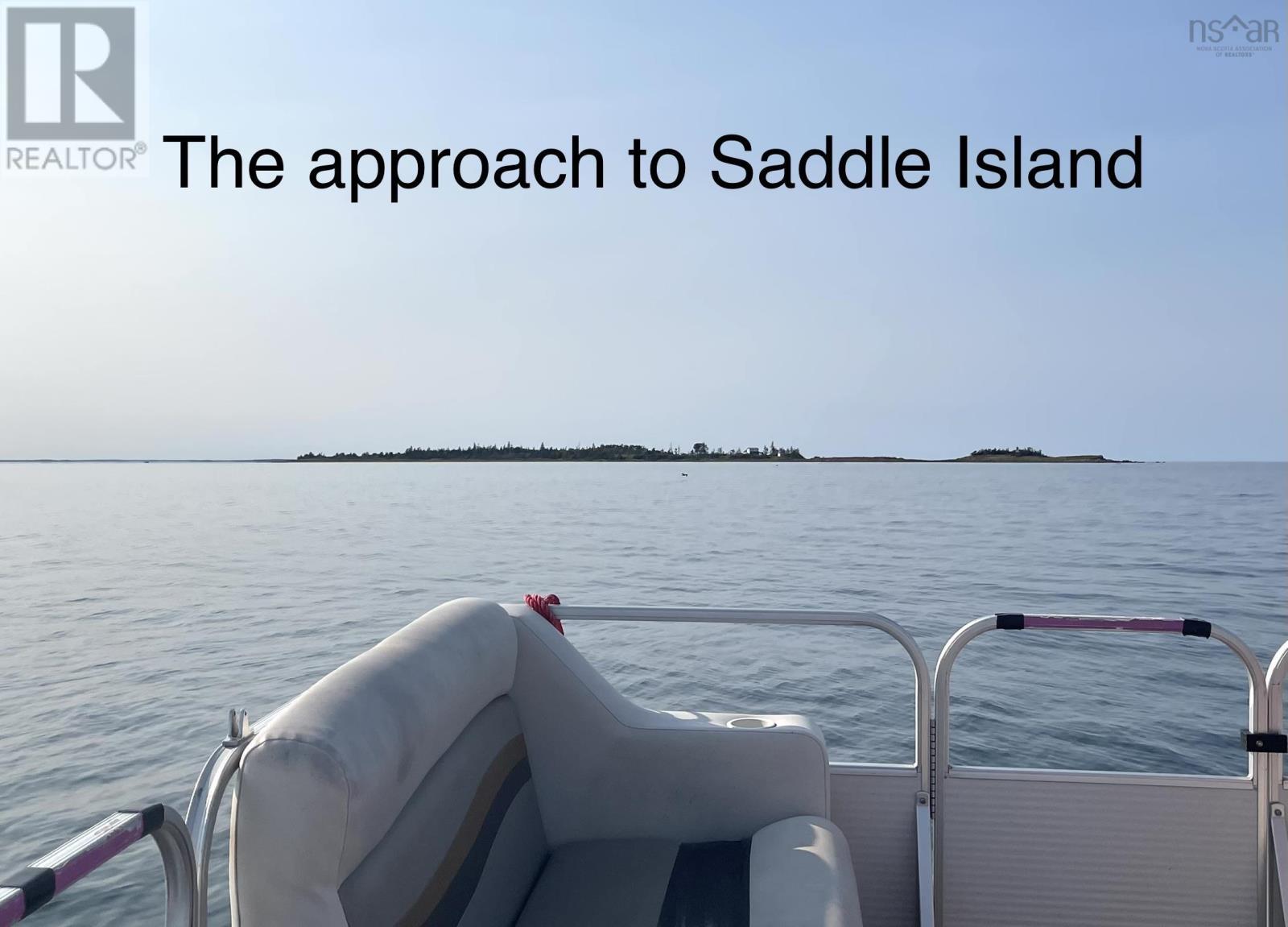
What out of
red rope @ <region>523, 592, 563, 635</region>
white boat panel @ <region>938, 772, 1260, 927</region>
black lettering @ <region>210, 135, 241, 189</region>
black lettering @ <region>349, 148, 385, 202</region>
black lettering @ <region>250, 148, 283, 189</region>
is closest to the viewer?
white boat panel @ <region>938, 772, 1260, 927</region>

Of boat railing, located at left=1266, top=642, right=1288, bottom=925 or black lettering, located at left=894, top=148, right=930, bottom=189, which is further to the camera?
black lettering, located at left=894, top=148, right=930, bottom=189

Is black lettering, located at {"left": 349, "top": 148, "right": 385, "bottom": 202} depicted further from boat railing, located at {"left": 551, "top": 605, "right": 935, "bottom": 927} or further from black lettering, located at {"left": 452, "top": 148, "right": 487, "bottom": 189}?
boat railing, located at {"left": 551, "top": 605, "right": 935, "bottom": 927}

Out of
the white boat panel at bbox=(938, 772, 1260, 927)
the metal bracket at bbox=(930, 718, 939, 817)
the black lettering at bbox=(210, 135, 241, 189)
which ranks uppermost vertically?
the black lettering at bbox=(210, 135, 241, 189)

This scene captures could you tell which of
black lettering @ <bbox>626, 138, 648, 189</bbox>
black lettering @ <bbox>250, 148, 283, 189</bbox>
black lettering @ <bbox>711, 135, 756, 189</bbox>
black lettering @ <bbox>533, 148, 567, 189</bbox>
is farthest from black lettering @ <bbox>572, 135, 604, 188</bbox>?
black lettering @ <bbox>250, 148, 283, 189</bbox>

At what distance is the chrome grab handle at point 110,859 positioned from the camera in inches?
32.4

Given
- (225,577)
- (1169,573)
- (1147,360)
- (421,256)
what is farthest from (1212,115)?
(1147,360)

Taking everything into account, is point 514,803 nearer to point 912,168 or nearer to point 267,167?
point 267,167

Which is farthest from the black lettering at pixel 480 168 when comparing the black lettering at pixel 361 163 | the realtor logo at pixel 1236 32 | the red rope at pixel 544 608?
the realtor logo at pixel 1236 32

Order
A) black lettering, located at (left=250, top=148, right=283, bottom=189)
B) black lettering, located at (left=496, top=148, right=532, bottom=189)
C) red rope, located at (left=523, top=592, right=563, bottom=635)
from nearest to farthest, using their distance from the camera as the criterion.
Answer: red rope, located at (left=523, top=592, right=563, bottom=635) < black lettering, located at (left=250, top=148, right=283, bottom=189) < black lettering, located at (left=496, top=148, right=532, bottom=189)

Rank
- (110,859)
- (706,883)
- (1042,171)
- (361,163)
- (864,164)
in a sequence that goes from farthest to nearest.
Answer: (864,164), (1042,171), (361,163), (706,883), (110,859)

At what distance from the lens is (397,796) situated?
52.1 inches

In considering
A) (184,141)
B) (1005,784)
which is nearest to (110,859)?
(1005,784)

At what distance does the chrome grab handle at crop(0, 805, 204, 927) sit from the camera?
822mm

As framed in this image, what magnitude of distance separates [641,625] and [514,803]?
666 centimetres
